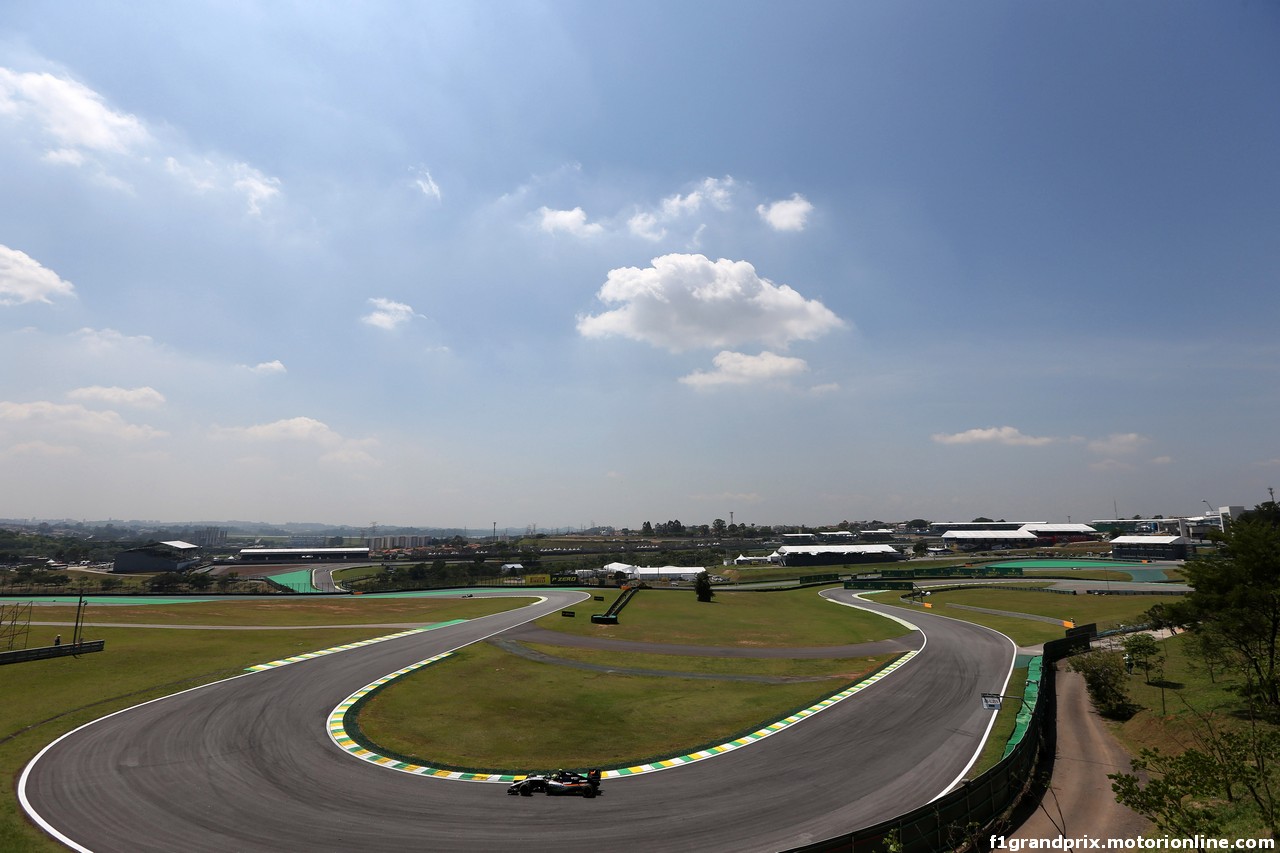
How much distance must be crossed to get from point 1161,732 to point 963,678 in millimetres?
12644

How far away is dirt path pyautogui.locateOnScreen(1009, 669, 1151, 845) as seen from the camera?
23.0m

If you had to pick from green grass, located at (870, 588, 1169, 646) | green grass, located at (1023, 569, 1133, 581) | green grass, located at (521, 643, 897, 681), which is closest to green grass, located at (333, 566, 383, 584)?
green grass, located at (521, 643, 897, 681)

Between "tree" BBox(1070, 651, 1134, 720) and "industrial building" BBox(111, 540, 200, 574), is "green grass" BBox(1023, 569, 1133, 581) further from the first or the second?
"industrial building" BBox(111, 540, 200, 574)

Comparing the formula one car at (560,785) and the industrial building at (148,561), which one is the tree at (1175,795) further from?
the industrial building at (148,561)

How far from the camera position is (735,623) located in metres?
74.6

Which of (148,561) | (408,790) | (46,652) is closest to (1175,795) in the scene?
(408,790)

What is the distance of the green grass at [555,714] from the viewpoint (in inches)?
1214

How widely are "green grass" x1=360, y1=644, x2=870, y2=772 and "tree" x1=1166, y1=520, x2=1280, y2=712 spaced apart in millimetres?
24391

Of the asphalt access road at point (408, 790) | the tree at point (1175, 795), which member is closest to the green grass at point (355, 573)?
the asphalt access road at point (408, 790)

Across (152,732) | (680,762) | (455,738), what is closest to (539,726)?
(455,738)

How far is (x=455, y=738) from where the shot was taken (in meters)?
32.7

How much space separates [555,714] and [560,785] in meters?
12.7

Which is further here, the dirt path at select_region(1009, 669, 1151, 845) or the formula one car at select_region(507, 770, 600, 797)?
the formula one car at select_region(507, 770, 600, 797)

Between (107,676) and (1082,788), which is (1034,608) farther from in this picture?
(107,676)
